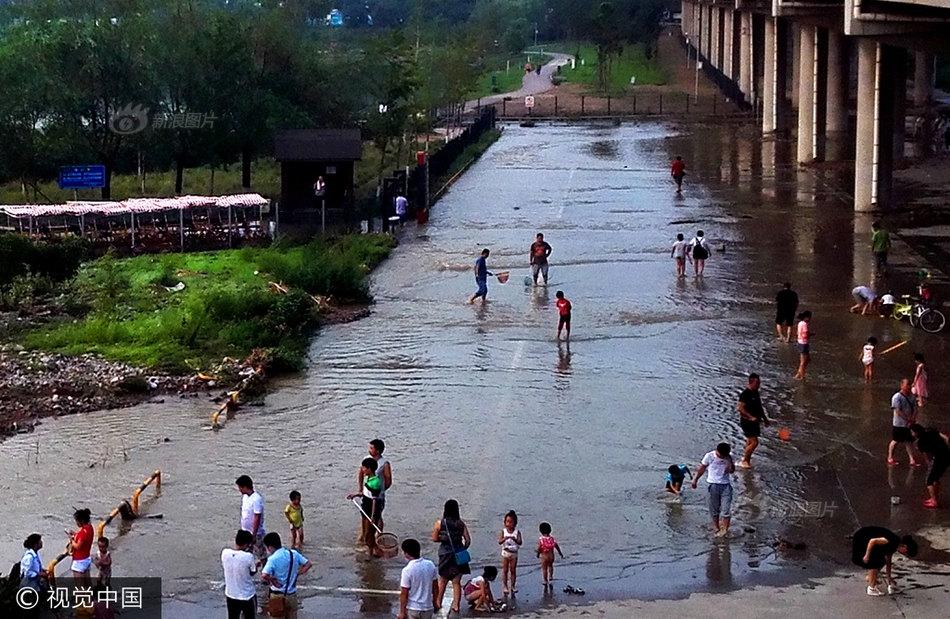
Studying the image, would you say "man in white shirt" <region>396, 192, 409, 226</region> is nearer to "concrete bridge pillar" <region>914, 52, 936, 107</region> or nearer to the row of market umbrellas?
the row of market umbrellas

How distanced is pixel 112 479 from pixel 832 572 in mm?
9431

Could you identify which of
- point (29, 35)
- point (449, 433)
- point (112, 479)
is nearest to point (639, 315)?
point (449, 433)

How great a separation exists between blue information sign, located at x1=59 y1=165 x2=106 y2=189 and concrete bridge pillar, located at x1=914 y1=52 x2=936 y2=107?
5273cm

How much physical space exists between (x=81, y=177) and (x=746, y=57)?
55.1 meters

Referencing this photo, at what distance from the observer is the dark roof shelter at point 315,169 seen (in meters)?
43.2

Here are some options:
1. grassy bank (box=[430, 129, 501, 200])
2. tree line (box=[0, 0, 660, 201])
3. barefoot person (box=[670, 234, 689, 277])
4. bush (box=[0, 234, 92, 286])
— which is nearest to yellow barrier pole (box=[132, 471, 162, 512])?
bush (box=[0, 234, 92, 286])

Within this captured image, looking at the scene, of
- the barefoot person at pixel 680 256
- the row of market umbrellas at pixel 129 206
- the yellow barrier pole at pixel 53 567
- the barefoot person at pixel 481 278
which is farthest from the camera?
the row of market umbrellas at pixel 129 206

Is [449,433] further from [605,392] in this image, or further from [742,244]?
[742,244]

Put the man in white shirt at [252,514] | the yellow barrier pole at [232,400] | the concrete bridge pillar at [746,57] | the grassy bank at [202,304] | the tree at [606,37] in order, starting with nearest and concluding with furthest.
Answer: the man in white shirt at [252,514]
the yellow barrier pole at [232,400]
the grassy bank at [202,304]
the concrete bridge pillar at [746,57]
the tree at [606,37]

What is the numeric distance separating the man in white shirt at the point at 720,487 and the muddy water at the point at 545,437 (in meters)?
0.25

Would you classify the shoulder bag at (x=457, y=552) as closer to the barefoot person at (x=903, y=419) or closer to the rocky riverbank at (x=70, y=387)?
the barefoot person at (x=903, y=419)

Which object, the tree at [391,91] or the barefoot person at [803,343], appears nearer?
the barefoot person at [803,343]

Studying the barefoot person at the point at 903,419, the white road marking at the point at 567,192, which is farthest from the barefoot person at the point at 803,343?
the white road marking at the point at 567,192

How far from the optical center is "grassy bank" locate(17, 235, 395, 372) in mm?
26641
